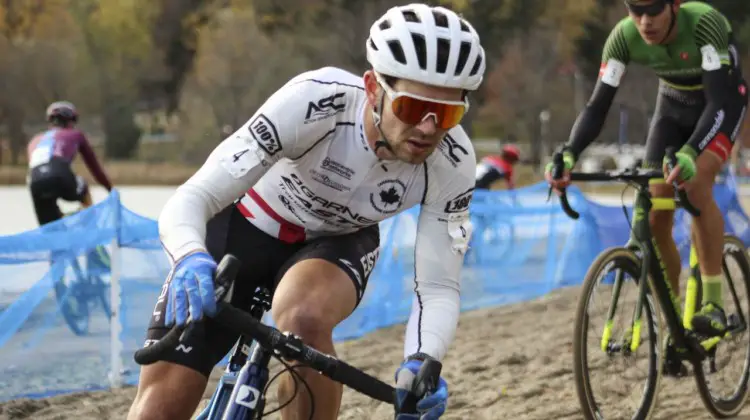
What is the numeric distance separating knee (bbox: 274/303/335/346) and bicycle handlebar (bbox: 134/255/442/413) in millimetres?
495

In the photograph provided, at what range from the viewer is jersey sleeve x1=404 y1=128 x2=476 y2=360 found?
11.7 ft

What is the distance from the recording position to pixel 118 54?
5772 centimetres

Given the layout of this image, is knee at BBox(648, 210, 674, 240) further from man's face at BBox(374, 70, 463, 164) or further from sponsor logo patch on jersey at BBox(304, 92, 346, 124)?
man's face at BBox(374, 70, 463, 164)

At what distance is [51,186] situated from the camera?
9672 mm

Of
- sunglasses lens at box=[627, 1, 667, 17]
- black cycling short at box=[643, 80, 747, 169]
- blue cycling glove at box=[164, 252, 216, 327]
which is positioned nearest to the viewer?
blue cycling glove at box=[164, 252, 216, 327]

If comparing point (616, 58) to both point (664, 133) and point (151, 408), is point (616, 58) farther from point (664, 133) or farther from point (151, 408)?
point (151, 408)

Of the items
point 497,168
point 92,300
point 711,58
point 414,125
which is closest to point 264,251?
point 414,125

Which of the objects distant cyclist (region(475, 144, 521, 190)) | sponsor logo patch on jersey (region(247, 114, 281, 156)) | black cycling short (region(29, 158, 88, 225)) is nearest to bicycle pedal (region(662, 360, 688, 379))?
sponsor logo patch on jersey (region(247, 114, 281, 156))

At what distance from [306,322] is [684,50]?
10.8 ft

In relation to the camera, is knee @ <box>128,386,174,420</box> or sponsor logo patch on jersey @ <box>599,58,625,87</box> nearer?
knee @ <box>128,386,174,420</box>

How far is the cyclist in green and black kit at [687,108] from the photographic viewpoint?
5820 millimetres

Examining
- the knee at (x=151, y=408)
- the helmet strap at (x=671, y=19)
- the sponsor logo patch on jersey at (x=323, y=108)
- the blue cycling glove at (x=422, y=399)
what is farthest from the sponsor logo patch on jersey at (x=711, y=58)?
the knee at (x=151, y=408)

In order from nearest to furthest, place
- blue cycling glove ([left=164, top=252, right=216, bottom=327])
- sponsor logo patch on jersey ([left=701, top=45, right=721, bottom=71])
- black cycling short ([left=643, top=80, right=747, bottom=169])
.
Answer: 1. blue cycling glove ([left=164, top=252, right=216, bottom=327])
2. sponsor logo patch on jersey ([left=701, top=45, right=721, bottom=71])
3. black cycling short ([left=643, top=80, right=747, bottom=169])

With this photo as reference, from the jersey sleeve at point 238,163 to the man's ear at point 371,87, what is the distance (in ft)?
0.70
